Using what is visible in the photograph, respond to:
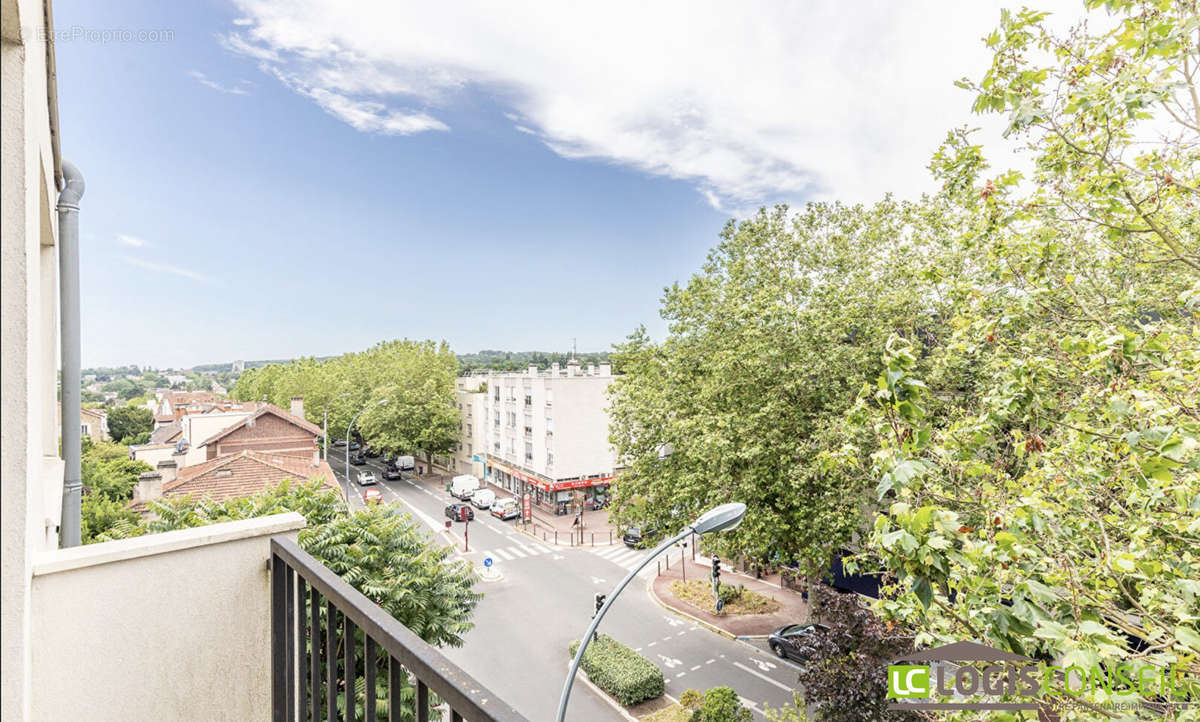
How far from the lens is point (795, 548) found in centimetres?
1258

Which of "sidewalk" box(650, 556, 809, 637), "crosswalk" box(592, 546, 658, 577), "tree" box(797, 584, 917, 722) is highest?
"tree" box(797, 584, 917, 722)

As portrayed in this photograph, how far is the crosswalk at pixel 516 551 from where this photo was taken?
21.5m

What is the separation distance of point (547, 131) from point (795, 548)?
50.3m

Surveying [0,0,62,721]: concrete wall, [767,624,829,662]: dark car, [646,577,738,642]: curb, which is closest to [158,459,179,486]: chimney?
[646,577,738,642]: curb

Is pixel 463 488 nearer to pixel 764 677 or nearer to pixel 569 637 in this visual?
pixel 569 637

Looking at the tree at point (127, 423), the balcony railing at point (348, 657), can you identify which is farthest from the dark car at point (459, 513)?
the tree at point (127, 423)

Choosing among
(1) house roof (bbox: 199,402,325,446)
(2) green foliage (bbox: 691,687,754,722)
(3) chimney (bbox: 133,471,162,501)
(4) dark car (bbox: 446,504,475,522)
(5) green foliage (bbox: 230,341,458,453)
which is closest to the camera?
(2) green foliage (bbox: 691,687,754,722)

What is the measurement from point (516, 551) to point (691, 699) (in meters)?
12.3

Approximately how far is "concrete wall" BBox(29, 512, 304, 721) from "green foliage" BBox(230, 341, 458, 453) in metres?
33.3

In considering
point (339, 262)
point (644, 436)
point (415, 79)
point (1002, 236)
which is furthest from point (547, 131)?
point (1002, 236)

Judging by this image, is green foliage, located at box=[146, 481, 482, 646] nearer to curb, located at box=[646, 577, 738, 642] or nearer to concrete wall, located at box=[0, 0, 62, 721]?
concrete wall, located at box=[0, 0, 62, 721]

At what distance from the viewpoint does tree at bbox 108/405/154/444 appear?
47.3 m

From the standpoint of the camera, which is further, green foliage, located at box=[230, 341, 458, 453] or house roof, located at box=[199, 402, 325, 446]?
green foliage, located at box=[230, 341, 458, 453]

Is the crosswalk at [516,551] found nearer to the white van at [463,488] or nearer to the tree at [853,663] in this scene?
the white van at [463,488]
